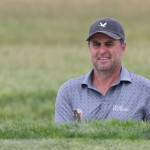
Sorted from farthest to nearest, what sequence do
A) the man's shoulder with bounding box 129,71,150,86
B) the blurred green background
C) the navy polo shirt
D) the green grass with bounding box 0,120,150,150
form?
the blurred green background → the man's shoulder with bounding box 129,71,150,86 → the navy polo shirt → the green grass with bounding box 0,120,150,150

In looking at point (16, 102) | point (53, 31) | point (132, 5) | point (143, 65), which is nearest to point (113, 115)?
point (16, 102)

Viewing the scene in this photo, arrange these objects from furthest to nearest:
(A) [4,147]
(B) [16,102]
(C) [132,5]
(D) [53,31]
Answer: (C) [132,5] < (D) [53,31] < (B) [16,102] < (A) [4,147]

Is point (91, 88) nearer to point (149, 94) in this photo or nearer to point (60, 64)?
point (149, 94)

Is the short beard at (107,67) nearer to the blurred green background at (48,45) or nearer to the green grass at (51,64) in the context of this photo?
the green grass at (51,64)

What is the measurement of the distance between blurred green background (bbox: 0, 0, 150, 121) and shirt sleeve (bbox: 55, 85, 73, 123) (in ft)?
16.0

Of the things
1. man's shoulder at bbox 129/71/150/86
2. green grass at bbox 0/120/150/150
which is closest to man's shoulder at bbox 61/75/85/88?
man's shoulder at bbox 129/71/150/86

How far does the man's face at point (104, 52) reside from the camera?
523 cm

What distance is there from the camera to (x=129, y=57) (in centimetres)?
2838

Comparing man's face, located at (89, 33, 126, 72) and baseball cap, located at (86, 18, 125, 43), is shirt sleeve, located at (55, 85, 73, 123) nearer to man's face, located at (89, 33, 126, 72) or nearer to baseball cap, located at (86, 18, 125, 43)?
man's face, located at (89, 33, 126, 72)

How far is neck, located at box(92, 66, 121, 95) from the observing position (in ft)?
17.6

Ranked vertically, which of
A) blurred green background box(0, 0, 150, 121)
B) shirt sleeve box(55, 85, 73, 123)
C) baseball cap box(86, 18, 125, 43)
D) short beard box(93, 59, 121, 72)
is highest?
blurred green background box(0, 0, 150, 121)

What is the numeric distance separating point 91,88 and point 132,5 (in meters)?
53.4

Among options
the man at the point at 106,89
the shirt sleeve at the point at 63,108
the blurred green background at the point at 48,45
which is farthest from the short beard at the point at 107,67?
the blurred green background at the point at 48,45

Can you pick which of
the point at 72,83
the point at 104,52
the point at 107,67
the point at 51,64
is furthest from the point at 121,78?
the point at 51,64
